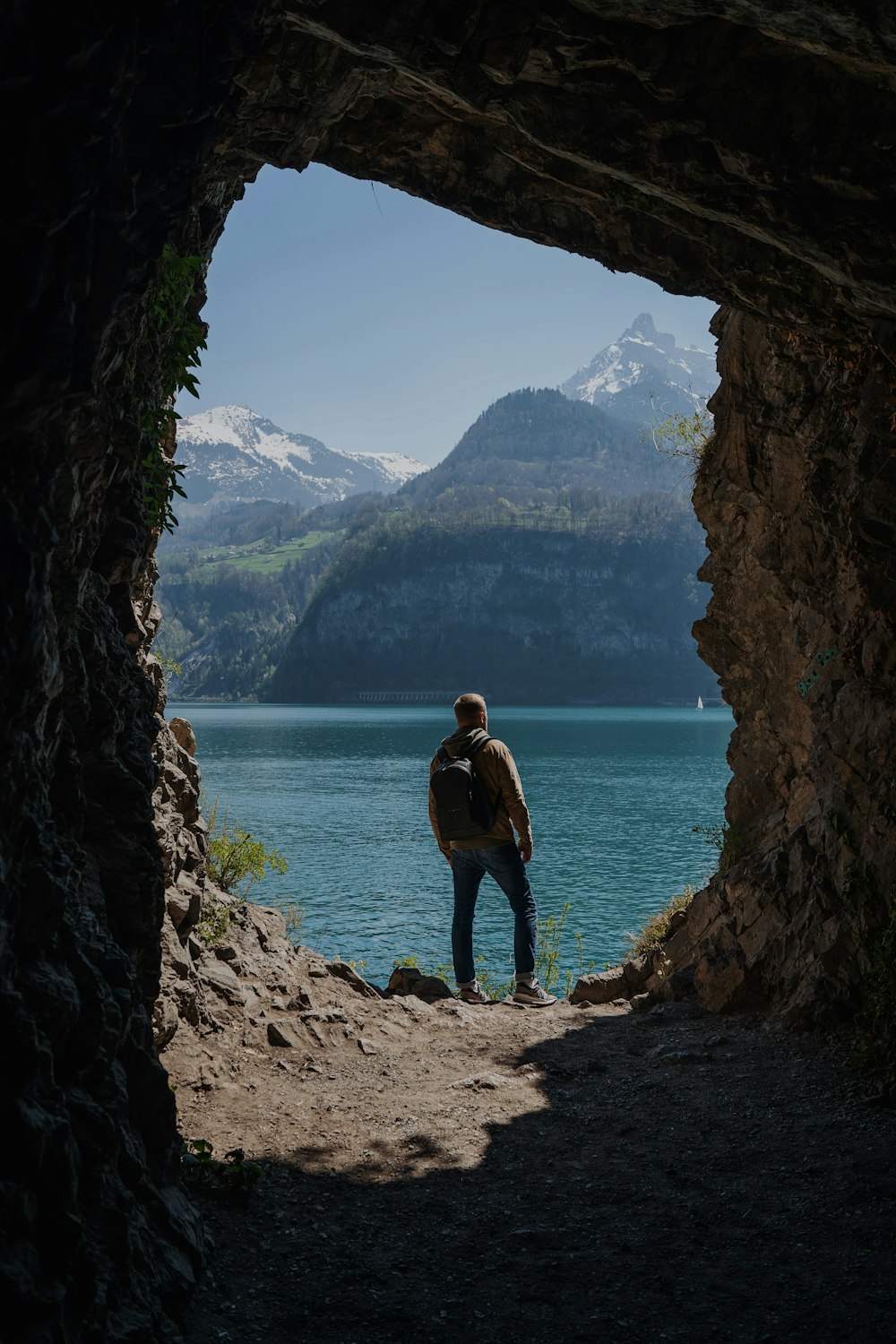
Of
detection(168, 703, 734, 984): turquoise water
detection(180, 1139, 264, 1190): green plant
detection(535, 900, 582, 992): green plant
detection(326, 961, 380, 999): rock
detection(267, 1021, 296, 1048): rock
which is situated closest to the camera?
detection(180, 1139, 264, 1190): green plant

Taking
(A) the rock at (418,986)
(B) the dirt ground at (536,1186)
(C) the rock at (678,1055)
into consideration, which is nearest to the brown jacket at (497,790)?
(A) the rock at (418,986)

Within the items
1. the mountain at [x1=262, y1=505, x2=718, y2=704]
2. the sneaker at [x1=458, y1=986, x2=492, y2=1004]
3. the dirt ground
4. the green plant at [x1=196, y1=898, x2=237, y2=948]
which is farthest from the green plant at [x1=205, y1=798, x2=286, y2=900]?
the mountain at [x1=262, y1=505, x2=718, y2=704]

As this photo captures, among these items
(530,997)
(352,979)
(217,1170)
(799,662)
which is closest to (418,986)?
(352,979)

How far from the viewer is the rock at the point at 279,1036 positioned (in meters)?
6.60

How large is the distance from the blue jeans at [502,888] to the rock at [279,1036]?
6.42 feet

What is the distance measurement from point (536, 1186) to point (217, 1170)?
1.54 m

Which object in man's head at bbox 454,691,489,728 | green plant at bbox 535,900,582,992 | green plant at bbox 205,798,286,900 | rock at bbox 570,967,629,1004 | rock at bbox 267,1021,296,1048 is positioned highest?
man's head at bbox 454,691,489,728

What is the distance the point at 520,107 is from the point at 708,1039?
6.16m

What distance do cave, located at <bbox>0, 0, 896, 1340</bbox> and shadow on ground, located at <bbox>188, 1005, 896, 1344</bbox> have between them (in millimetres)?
552

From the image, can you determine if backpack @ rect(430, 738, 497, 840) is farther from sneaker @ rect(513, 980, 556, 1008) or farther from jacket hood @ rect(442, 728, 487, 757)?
sneaker @ rect(513, 980, 556, 1008)

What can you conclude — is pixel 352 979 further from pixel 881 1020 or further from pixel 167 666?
pixel 881 1020

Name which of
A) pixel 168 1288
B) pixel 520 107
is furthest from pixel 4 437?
pixel 520 107

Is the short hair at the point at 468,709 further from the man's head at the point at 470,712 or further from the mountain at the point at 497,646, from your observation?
the mountain at the point at 497,646

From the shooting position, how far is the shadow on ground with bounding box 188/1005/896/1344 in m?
3.49
